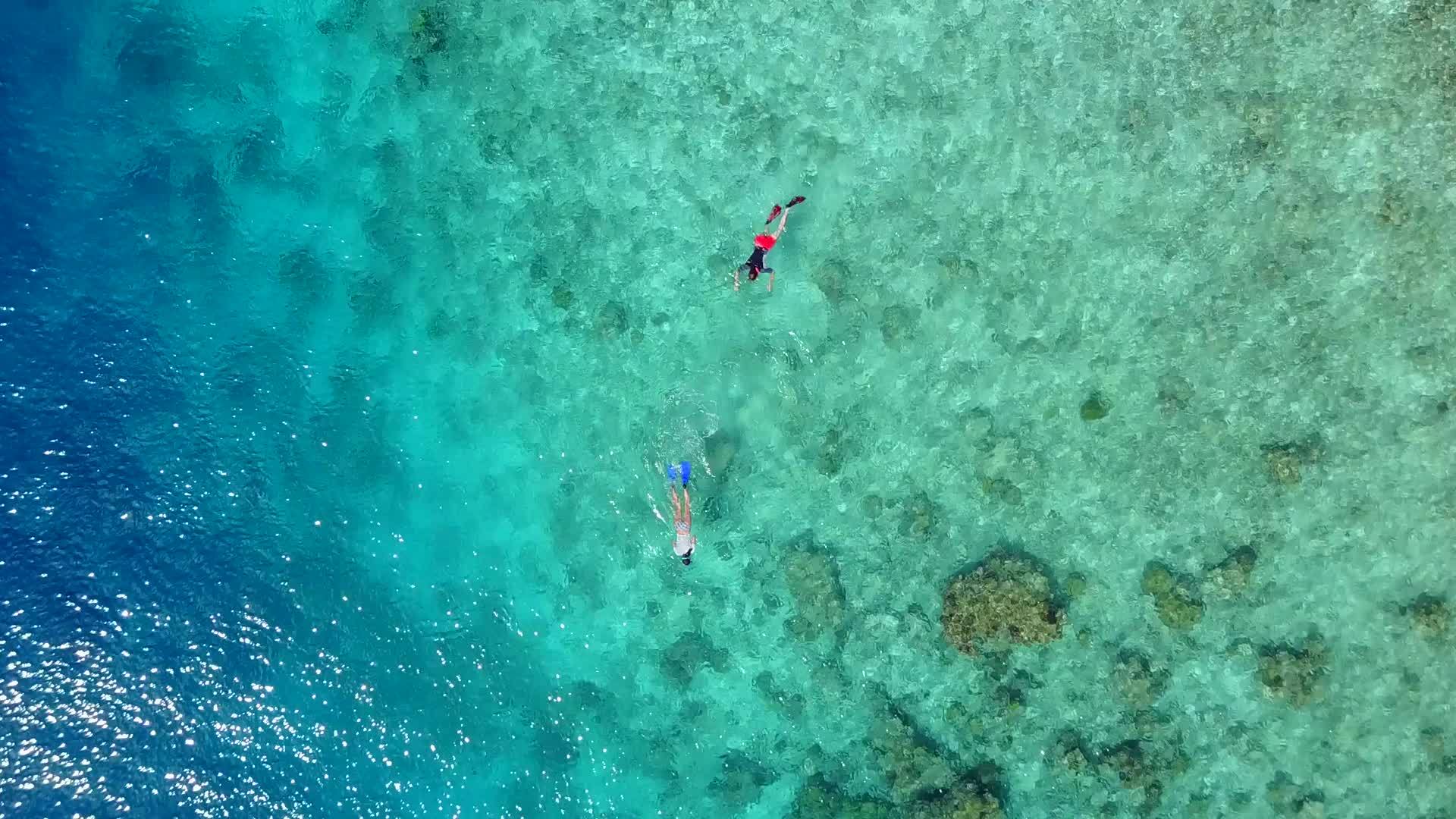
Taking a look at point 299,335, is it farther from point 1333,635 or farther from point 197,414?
point 1333,635

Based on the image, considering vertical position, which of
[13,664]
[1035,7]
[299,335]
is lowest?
[13,664]

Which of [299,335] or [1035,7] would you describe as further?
[299,335]

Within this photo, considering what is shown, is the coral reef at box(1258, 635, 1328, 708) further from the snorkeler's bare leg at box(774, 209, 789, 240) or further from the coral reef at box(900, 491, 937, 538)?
the snorkeler's bare leg at box(774, 209, 789, 240)

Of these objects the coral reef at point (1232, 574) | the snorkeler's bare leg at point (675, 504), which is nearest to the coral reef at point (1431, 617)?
the coral reef at point (1232, 574)

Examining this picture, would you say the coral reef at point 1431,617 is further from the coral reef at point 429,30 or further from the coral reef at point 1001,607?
the coral reef at point 429,30

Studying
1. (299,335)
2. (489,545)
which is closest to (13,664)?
(299,335)

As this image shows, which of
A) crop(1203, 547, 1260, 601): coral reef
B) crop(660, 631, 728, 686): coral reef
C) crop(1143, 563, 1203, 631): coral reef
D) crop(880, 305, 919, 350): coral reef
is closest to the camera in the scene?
crop(1203, 547, 1260, 601): coral reef

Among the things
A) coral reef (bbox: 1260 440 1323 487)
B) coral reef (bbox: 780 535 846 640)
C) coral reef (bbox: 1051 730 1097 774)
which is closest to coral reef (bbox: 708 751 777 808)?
coral reef (bbox: 780 535 846 640)
